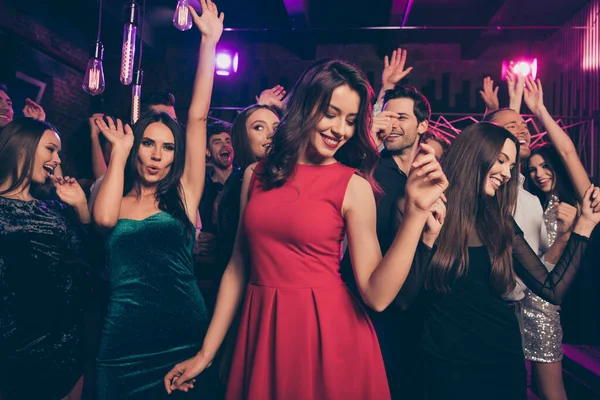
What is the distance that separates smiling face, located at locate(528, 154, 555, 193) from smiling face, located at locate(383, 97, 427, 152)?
89cm

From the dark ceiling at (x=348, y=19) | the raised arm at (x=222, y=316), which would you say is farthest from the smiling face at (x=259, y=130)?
the dark ceiling at (x=348, y=19)

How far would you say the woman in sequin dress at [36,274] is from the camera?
1.86m

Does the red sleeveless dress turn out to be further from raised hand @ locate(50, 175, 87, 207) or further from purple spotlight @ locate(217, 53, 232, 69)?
purple spotlight @ locate(217, 53, 232, 69)

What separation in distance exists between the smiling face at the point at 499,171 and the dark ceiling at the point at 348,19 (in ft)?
13.1

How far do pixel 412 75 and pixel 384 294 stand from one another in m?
6.80

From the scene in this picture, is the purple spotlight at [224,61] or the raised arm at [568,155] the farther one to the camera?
the purple spotlight at [224,61]

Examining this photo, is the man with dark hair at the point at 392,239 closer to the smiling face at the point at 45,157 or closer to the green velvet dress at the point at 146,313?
Answer: the green velvet dress at the point at 146,313

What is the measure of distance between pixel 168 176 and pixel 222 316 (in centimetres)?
74

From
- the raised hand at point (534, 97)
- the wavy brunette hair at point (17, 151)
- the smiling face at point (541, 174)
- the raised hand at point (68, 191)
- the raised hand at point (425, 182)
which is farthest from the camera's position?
the smiling face at point (541, 174)

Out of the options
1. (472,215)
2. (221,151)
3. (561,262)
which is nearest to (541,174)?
(561,262)

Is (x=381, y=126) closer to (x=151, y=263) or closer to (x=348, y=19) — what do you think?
(x=151, y=263)

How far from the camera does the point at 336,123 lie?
1338 mm

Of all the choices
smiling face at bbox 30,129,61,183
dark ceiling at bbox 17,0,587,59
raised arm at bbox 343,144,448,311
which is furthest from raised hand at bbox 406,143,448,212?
dark ceiling at bbox 17,0,587,59

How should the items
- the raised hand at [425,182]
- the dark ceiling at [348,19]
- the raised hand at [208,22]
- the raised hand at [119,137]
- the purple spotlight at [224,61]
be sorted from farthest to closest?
1. the purple spotlight at [224,61]
2. the dark ceiling at [348,19]
3. the raised hand at [119,137]
4. the raised hand at [208,22]
5. the raised hand at [425,182]
